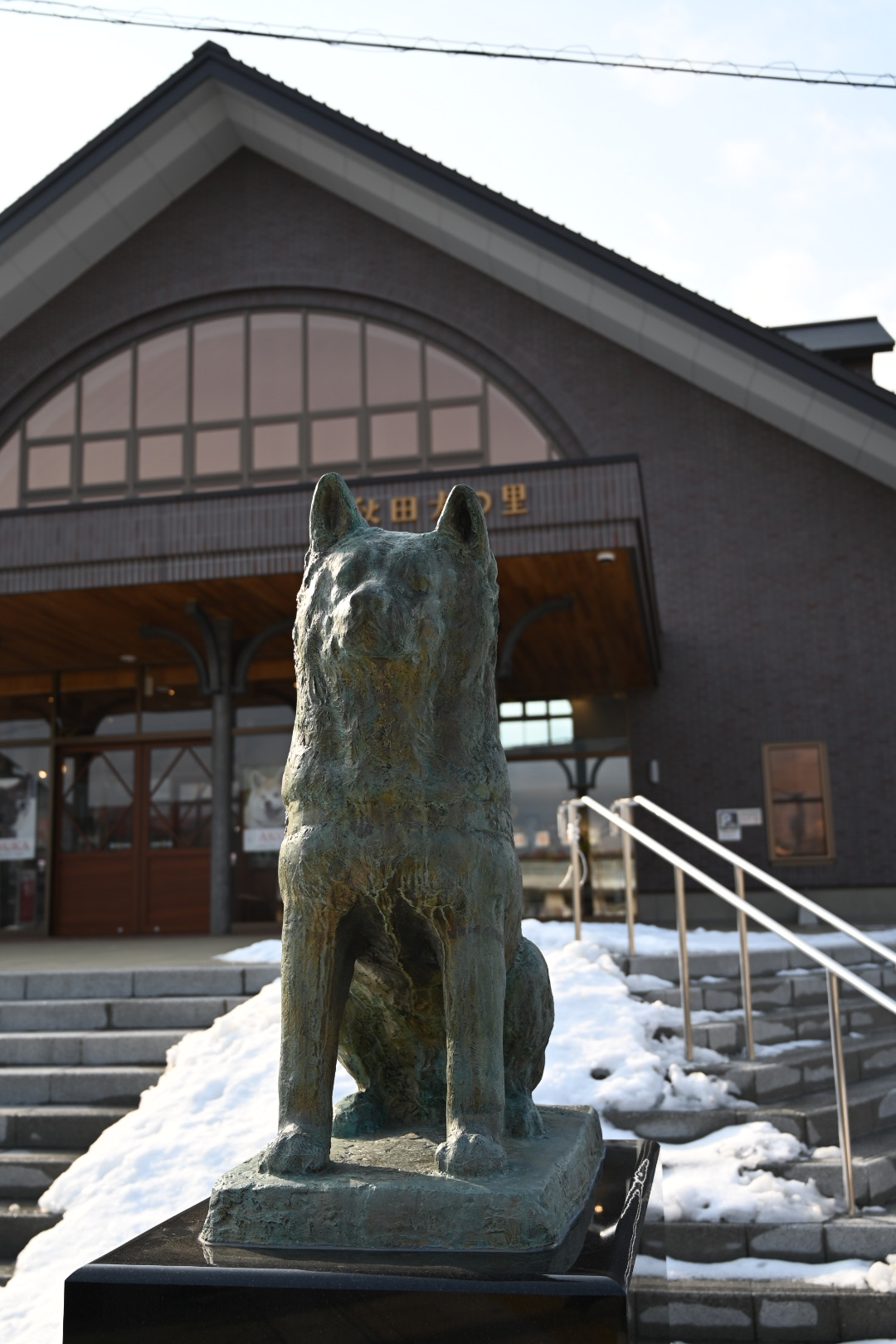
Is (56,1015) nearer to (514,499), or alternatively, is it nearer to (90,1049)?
(90,1049)

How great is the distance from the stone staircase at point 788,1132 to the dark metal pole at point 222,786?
6258 millimetres

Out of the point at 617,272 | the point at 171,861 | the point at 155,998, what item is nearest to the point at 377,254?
the point at 617,272

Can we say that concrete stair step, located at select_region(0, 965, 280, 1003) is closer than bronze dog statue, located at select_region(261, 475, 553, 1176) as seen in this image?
No

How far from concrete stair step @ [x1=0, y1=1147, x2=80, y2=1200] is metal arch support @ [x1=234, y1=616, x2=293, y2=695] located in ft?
22.6

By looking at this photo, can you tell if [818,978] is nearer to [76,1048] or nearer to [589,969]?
[589,969]

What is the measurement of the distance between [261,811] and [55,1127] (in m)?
8.17

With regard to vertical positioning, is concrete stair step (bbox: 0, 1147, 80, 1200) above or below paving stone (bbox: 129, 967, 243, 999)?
below

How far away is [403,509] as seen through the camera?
1027 centimetres

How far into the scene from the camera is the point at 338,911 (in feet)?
7.23

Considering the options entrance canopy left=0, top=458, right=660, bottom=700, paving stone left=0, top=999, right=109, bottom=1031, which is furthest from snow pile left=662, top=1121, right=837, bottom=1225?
entrance canopy left=0, top=458, right=660, bottom=700

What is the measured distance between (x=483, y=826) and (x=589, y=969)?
14.5ft

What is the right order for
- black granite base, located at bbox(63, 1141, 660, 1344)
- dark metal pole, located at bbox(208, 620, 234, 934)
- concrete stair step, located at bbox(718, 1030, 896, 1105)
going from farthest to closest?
dark metal pole, located at bbox(208, 620, 234, 934) → concrete stair step, located at bbox(718, 1030, 896, 1105) → black granite base, located at bbox(63, 1141, 660, 1344)

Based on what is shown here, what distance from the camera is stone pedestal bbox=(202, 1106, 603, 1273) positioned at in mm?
1980

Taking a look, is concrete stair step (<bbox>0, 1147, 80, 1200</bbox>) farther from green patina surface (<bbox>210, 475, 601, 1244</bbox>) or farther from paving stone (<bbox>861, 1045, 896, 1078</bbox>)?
paving stone (<bbox>861, 1045, 896, 1078</bbox>)
